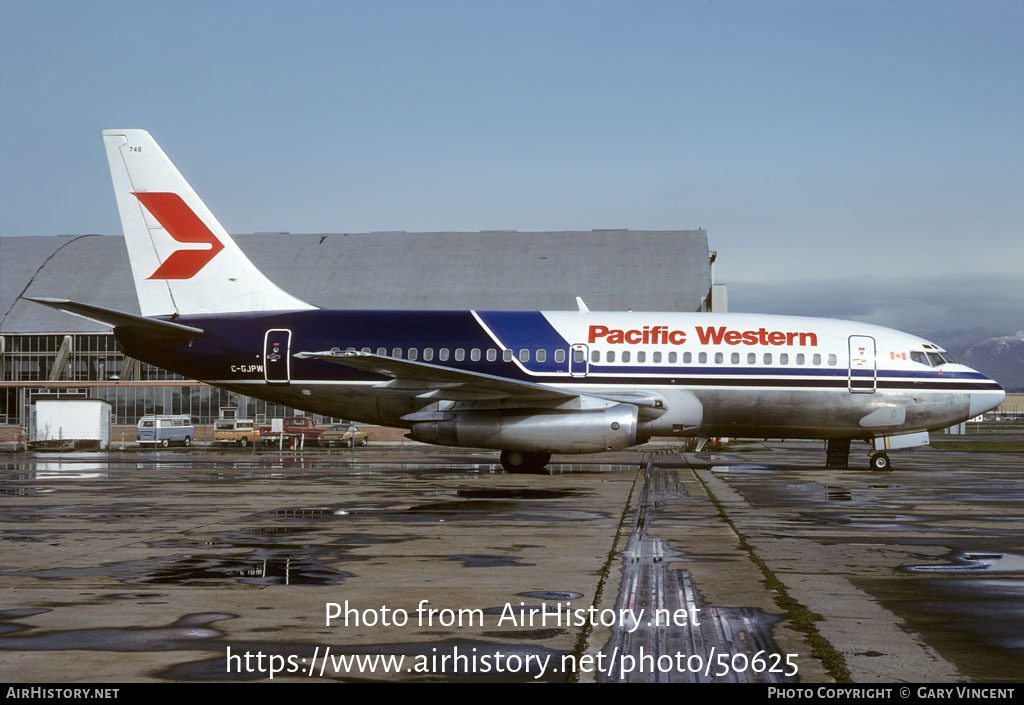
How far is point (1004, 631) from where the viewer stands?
8.01 metres

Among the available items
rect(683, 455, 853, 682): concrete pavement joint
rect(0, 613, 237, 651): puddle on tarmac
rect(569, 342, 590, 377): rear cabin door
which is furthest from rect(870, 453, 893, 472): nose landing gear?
rect(0, 613, 237, 651): puddle on tarmac

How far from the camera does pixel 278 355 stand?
96.0 ft

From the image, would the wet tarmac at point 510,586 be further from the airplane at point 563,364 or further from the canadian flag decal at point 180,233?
the canadian flag decal at point 180,233

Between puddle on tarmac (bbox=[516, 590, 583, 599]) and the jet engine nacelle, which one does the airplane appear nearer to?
the jet engine nacelle

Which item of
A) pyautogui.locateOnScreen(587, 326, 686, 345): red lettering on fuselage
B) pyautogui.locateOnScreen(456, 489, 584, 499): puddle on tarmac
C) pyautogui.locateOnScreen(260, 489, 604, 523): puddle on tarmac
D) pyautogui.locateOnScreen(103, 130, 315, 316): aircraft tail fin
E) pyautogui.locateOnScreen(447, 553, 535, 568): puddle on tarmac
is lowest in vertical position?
pyautogui.locateOnScreen(456, 489, 584, 499): puddle on tarmac

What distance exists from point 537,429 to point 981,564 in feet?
51.1

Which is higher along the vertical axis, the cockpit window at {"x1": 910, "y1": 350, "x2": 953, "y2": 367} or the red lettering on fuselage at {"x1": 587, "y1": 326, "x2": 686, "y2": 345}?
the red lettering on fuselage at {"x1": 587, "y1": 326, "x2": 686, "y2": 345}

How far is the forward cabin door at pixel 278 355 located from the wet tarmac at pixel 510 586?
8.15 metres

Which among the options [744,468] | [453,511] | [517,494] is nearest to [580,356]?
[744,468]

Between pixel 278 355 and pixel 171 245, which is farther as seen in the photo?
pixel 171 245

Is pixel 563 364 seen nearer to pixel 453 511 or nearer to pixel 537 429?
pixel 537 429

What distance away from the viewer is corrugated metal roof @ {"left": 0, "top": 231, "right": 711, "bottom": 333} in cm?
6612
